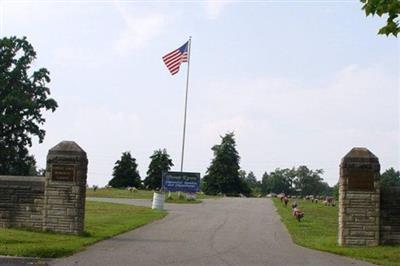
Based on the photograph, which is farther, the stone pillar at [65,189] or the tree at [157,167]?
the tree at [157,167]

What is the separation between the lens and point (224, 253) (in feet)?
47.5

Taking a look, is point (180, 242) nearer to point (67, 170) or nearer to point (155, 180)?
→ point (67, 170)

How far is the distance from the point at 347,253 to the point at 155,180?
77354 mm

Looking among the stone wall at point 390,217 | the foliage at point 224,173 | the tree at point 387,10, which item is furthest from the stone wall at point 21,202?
the foliage at point 224,173

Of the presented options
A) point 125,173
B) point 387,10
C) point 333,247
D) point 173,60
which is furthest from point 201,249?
point 125,173

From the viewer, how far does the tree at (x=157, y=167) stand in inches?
3602

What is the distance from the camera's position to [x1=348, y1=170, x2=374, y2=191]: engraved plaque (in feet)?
54.5

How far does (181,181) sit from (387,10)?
3431cm

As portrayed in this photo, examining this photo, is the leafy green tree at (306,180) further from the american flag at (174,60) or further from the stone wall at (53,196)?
the stone wall at (53,196)

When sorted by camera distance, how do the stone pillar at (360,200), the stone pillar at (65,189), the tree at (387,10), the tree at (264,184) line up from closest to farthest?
the tree at (387,10)
the stone pillar at (360,200)
the stone pillar at (65,189)
the tree at (264,184)

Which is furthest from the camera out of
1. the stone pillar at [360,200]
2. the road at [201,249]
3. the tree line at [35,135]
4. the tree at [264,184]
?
the tree at [264,184]

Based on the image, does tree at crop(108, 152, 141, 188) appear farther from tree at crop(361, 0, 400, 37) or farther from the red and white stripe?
tree at crop(361, 0, 400, 37)

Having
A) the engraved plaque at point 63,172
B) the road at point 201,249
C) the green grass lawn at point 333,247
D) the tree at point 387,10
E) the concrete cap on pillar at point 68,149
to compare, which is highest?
the tree at point 387,10

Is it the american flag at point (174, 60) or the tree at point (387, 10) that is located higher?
the american flag at point (174, 60)
